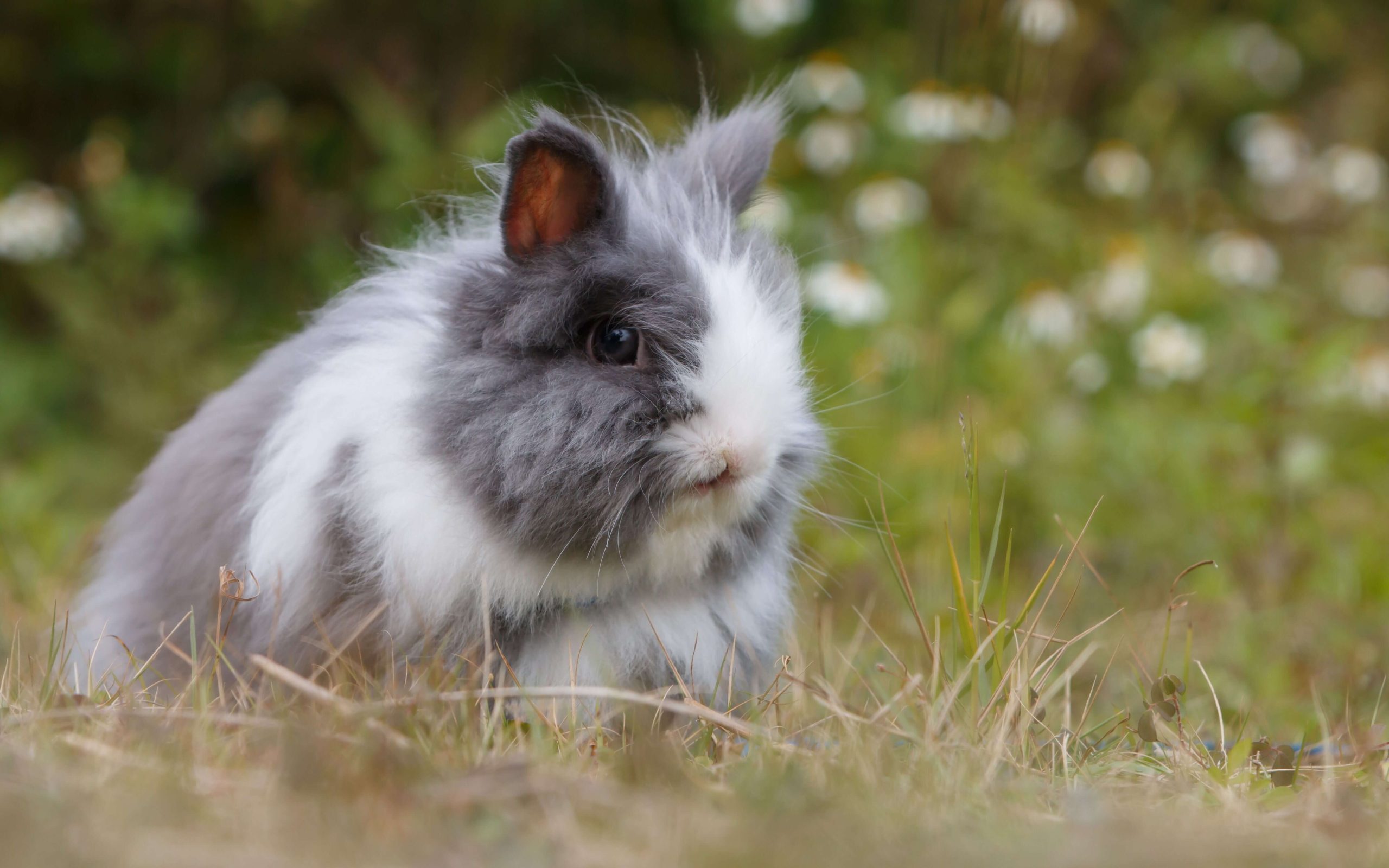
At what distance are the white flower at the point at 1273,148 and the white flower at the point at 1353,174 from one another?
0.20 m

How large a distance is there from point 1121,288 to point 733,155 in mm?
2588

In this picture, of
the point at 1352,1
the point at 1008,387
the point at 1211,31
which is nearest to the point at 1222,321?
the point at 1008,387

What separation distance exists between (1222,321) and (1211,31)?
8.50ft

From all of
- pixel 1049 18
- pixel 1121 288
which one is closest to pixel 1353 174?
pixel 1121 288

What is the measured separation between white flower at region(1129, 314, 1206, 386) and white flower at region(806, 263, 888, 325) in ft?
3.36

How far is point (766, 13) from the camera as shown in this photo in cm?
522

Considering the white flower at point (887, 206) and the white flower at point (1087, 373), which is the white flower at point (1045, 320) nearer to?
the white flower at point (1087, 373)

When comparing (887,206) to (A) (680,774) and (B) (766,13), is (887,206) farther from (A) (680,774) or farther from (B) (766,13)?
(A) (680,774)

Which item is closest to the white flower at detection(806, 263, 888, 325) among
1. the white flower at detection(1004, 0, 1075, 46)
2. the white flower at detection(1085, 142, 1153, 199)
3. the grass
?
the white flower at detection(1004, 0, 1075, 46)

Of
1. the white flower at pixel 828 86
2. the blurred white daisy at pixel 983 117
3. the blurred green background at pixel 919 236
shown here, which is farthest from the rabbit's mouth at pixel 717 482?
the white flower at pixel 828 86

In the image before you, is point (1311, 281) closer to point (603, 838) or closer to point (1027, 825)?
point (1027, 825)

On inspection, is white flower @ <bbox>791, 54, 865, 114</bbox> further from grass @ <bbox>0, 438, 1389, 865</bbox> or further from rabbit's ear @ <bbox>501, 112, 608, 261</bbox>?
grass @ <bbox>0, 438, 1389, 865</bbox>

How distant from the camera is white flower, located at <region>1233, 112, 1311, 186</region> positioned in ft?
20.4

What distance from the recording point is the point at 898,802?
6.22ft
